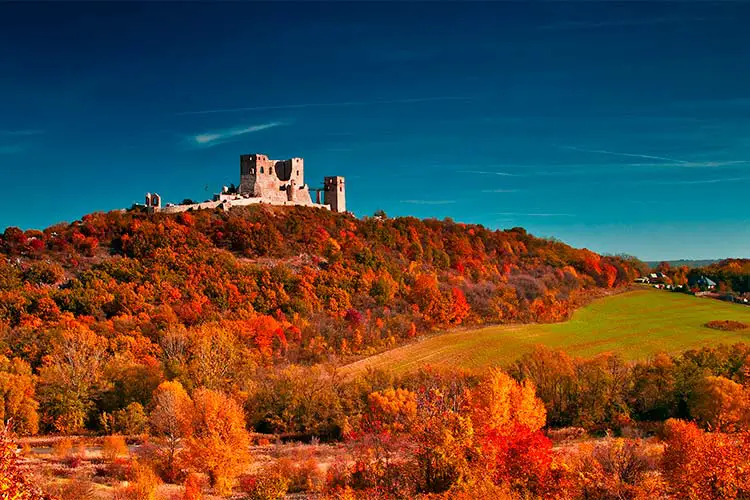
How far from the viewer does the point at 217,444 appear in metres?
27.8

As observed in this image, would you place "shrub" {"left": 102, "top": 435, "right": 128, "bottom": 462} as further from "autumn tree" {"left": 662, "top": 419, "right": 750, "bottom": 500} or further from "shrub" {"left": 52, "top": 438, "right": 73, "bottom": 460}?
"autumn tree" {"left": 662, "top": 419, "right": 750, "bottom": 500}

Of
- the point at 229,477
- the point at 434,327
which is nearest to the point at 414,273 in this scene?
the point at 434,327

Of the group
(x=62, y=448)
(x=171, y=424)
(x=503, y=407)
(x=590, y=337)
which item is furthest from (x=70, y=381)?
(x=590, y=337)

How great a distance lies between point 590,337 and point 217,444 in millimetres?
49795

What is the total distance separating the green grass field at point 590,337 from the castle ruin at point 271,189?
91.5 ft

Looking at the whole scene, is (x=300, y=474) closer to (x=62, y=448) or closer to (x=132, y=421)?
(x=62, y=448)

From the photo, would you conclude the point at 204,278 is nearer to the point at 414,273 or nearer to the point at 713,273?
the point at 414,273

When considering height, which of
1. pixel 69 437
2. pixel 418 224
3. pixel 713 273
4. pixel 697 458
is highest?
pixel 418 224

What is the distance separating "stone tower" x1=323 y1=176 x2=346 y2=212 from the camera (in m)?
82.9

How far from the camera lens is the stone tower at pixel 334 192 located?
82.9 metres

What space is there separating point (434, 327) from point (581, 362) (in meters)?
24.9

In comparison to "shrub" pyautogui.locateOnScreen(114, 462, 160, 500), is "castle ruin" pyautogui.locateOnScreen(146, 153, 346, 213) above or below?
above

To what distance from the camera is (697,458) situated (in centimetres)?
2162

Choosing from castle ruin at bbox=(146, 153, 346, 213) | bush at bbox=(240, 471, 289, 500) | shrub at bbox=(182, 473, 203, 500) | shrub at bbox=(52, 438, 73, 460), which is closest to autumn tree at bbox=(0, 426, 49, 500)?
bush at bbox=(240, 471, 289, 500)
